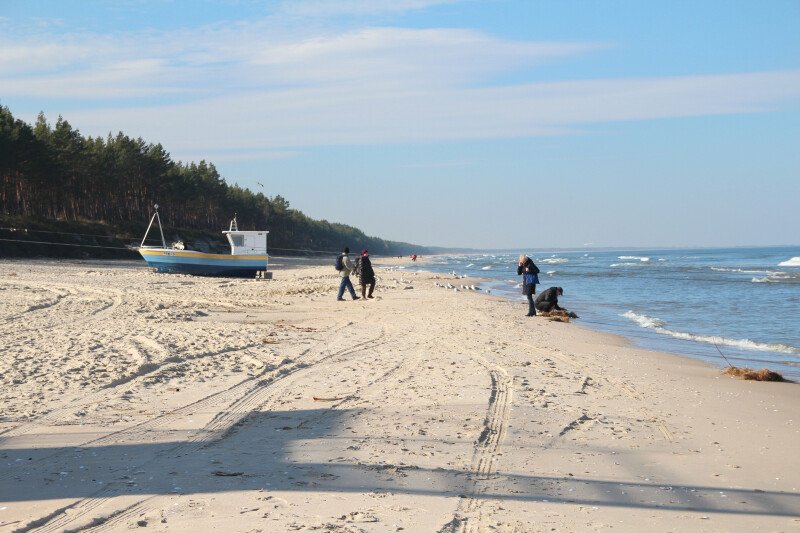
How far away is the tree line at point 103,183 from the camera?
186ft

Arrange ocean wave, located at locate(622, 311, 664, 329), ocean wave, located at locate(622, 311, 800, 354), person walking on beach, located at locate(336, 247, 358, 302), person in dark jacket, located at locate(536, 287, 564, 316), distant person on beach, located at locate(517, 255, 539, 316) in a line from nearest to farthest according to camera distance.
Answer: ocean wave, located at locate(622, 311, 800, 354), ocean wave, located at locate(622, 311, 664, 329), distant person on beach, located at locate(517, 255, 539, 316), person in dark jacket, located at locate(536, 287, 564, 316), person walking on beach, located at locate(336, 247, 358, 302)

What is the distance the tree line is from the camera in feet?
186

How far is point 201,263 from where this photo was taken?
3894 centimetres

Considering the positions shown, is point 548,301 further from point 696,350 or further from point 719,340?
point 696,350

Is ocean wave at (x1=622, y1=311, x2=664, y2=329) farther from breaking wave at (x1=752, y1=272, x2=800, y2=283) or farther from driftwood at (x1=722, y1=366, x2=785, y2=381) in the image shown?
breaking wave at (x1=752, y1=272, x2=800, y2=283)

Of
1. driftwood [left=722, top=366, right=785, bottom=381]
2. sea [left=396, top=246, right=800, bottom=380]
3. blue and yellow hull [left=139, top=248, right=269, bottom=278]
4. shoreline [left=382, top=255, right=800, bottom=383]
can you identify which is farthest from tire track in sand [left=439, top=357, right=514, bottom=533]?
blue and yellow hull [left=139, top=248, right=269, bottom=278]

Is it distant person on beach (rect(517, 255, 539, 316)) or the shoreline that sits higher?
distant person on beach (rect(517, 255, 539, 316))

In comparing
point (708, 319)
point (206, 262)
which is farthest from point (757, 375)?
point (206, 262)

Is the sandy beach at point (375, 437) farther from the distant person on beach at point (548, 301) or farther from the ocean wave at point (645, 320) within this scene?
the distant person on beach at point (548, 301)

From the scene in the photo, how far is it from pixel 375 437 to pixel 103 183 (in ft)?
227

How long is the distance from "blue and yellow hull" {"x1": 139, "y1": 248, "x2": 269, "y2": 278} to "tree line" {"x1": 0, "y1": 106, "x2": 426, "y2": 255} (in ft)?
68.5

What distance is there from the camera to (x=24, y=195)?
60.2 metres

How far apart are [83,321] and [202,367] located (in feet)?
21.1

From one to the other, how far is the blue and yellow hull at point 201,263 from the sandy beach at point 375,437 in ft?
81.8
